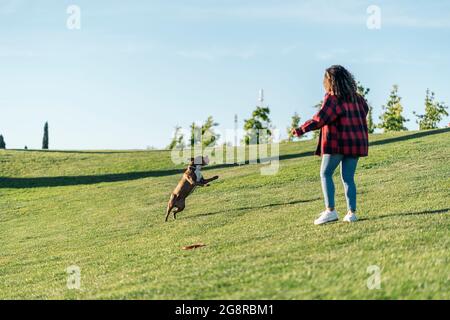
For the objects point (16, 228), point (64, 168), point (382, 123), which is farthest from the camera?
point (382, 123)

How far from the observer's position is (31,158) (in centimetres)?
4372

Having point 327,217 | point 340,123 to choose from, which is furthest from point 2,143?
point 340,123

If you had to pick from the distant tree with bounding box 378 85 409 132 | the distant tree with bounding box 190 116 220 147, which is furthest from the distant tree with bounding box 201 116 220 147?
the distant tree with bounding box 378 85 409 132

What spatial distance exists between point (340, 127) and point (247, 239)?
265 centimetres

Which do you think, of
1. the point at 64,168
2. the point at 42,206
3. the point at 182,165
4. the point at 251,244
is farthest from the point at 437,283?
the point at 64,168

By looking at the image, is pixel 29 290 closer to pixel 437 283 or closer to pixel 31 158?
pixel 437 283

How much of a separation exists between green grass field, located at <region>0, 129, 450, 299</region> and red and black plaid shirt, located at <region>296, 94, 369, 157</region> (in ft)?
4.48

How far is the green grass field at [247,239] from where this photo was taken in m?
6.07

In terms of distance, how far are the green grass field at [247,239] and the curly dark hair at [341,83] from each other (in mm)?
2220

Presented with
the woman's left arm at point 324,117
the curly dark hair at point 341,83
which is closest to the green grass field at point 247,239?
the woman's left arm at point 324,117

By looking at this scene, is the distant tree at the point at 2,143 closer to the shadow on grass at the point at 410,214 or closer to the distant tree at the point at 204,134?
the distant tree at the point at 204,134
